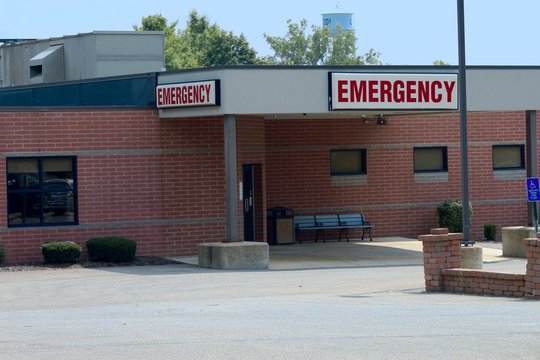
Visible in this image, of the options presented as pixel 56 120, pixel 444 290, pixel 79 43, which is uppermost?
pixel 79 43

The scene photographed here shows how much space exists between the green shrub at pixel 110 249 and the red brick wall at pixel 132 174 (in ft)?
3.01

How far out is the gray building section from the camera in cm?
3778

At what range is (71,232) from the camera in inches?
1099

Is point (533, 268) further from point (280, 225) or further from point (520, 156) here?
point (520, 156)

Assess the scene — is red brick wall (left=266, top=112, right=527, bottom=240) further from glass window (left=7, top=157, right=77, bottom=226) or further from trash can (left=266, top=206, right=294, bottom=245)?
glass window (left=7, top=157, right=77, bottom=226)

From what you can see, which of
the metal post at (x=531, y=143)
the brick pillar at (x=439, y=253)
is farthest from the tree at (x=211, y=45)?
the brick pillar at (x=439, y=253)

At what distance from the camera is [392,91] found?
2722 cm

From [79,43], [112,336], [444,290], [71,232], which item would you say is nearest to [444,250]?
[444,290]

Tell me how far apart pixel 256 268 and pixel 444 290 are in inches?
259

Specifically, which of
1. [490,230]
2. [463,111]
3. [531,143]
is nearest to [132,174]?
[463,111]

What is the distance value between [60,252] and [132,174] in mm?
3119

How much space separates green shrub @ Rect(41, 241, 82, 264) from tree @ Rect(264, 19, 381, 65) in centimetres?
10799

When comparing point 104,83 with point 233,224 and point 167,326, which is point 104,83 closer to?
point 233,224

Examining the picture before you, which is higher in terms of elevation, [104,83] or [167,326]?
[104,83]
